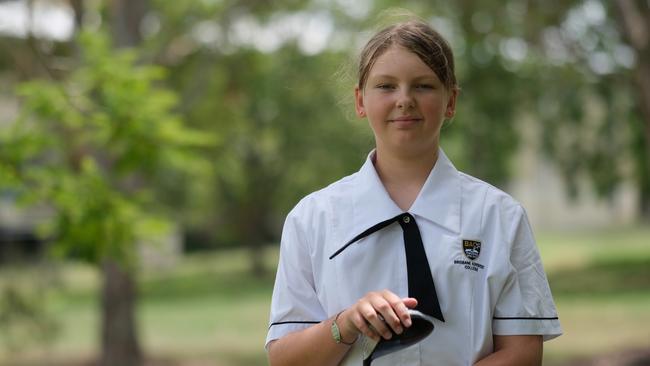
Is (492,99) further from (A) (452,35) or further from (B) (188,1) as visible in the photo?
(B) (188,1)

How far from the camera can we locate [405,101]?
183cm

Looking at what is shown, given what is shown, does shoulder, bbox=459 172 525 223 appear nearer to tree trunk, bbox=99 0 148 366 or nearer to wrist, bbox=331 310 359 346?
wrist, bbox=331 310 359 346

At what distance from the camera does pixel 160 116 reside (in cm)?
757

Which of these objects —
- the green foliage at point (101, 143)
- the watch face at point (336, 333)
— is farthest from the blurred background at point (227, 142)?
the watch face at point (336, 333)

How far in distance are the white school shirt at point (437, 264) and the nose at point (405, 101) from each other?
147mm

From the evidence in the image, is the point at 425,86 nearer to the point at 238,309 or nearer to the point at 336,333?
the point at 336,333

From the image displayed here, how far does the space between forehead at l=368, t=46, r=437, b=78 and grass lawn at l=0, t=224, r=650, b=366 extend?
33.8 feet

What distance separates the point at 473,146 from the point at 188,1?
935cm

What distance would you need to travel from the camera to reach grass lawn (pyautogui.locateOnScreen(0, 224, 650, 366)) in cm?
1354

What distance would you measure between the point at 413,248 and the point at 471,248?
0.35 ft

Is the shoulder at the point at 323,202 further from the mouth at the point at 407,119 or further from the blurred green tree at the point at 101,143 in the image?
the blurred green tree at the point at 101,143

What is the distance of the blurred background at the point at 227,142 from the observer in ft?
25.7

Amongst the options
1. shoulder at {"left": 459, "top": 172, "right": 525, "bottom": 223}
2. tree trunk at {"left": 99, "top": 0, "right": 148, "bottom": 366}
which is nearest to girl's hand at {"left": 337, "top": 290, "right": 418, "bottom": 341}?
shoulder at {"left": 459, "top": 172, "right": 525, "bottom": 223}

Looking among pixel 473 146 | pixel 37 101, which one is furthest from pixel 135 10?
pixel 473 146
